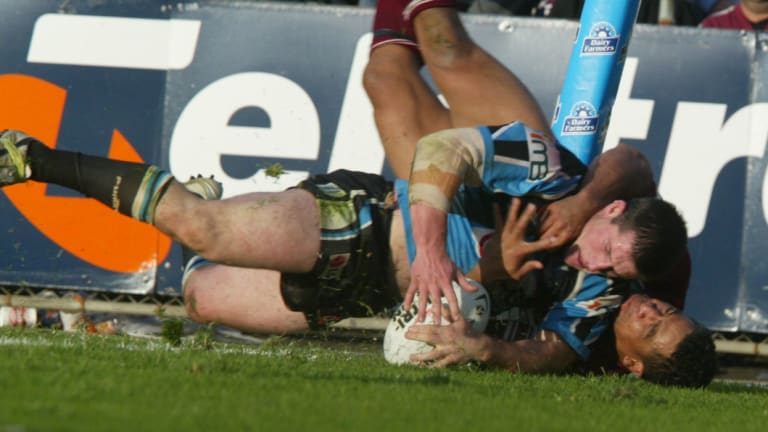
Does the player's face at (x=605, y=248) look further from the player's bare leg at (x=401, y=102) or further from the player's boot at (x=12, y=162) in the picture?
the player's boot at (x=12, y=162)

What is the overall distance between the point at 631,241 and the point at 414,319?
1.03 metres

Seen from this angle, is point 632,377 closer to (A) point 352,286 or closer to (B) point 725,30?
(A) point 352,286

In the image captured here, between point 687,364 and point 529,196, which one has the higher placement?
point 529,196

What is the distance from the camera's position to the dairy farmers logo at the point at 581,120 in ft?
23.0

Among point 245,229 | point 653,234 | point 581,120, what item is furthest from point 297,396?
point 581,120

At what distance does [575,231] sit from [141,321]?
3517 millimetres

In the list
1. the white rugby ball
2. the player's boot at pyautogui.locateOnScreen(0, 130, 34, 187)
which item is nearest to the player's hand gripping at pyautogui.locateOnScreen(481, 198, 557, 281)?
the white rugby ball

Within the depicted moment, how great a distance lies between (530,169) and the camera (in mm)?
5812

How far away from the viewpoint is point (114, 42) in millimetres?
8539

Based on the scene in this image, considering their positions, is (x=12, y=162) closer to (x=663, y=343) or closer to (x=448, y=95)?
(x=448, y=95)

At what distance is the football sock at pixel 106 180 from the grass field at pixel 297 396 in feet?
2.08

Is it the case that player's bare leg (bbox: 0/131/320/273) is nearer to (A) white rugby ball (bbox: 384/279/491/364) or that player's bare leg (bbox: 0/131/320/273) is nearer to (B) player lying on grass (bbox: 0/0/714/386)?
(B) player lying on grass (bbox: 0/0/714/386)

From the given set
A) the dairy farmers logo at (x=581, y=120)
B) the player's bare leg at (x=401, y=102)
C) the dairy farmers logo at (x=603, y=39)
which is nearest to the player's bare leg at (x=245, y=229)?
the player's bare leg at (x=401, y=102)

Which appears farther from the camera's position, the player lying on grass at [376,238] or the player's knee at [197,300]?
the player's knee at [197,300]
